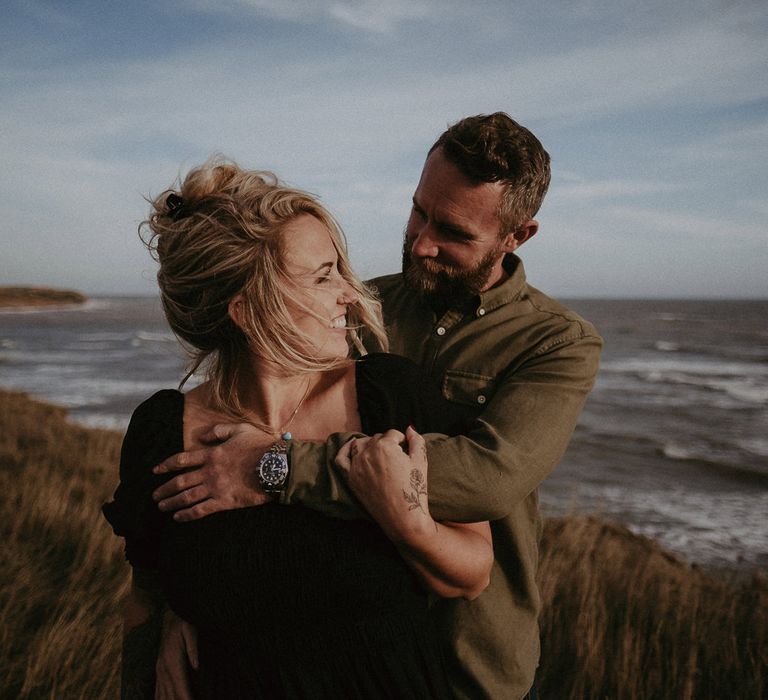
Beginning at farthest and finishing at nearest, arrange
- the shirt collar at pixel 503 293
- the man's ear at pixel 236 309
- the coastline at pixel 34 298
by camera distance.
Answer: the coastline at pixel 34 298 → the shirt collar at pixel 503 293 → the man's ear at pixel 236 309

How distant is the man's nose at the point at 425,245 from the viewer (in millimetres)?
2824

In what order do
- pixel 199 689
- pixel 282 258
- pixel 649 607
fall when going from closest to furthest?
1. pixel 199 689
2. pixel 282 258
3. pixel 649 607

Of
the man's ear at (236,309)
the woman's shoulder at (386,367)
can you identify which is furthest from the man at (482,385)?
the man's ear at (236,309)

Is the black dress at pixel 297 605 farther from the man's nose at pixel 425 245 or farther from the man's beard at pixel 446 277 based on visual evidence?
the man's nose at pixel 425 245

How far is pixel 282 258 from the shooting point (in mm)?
1921

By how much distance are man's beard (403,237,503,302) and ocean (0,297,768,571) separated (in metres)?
1.01

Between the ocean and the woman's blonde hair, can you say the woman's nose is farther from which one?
the ocean

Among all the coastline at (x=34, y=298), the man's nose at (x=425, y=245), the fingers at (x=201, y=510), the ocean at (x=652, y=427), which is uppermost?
the man's nose at (x=425, y=245)

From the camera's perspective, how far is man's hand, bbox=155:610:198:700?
183cm

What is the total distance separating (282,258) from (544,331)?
981 millimetres

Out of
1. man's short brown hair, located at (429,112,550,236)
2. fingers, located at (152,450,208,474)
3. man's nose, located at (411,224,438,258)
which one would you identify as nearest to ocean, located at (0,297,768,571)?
fingers, located at (152,450,208,474)

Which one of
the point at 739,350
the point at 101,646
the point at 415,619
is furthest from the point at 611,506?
the point at 739,350

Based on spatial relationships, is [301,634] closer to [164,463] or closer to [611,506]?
[164,463]

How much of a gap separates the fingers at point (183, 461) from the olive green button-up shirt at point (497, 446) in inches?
11.3
